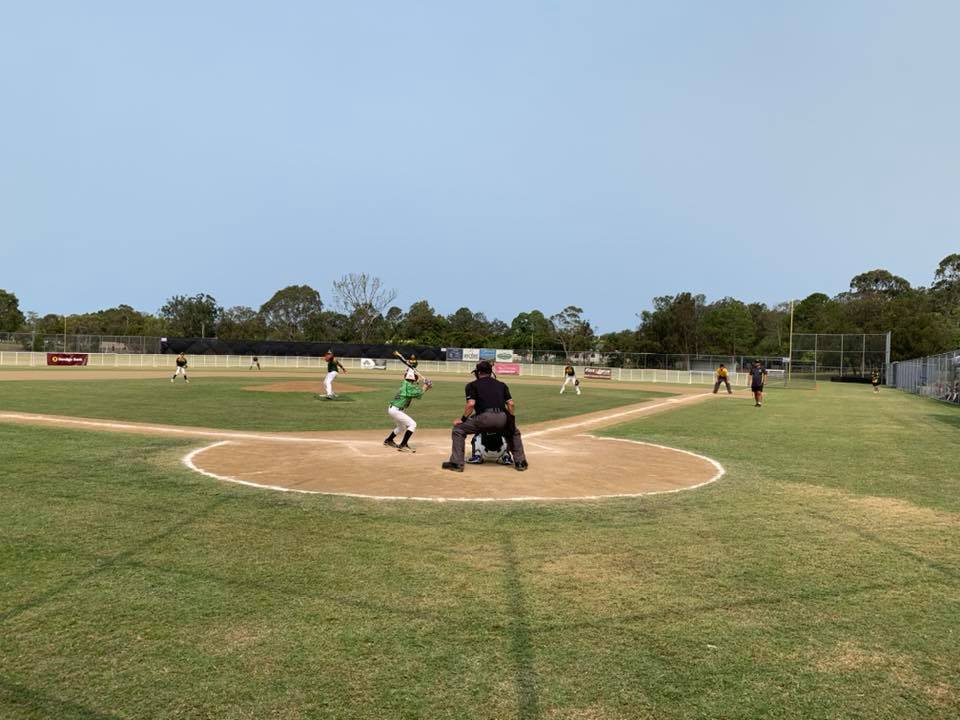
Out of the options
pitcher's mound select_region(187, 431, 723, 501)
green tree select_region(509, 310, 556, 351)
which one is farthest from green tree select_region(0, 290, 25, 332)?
pitcher's mound select_region(187, 431, 723, 501)

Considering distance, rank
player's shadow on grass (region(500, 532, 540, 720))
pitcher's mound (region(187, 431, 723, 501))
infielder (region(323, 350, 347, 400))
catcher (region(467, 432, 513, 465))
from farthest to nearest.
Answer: infielder (region(323, 350, 347, 400)) → catcher (region(467, 432, 513, 465)) → pitcher's mound (region(187, 431, 723, 501)) → player's shadow on grass (region(500, 532, 540, 720))

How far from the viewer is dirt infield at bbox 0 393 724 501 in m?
8.52

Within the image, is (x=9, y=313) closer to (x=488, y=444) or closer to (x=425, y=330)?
(x=425, y=330)

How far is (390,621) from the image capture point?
414 centimetres

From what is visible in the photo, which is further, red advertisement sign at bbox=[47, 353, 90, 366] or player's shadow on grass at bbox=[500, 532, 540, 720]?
red advertisement sign at bbox=[47, 353, 90, 366]

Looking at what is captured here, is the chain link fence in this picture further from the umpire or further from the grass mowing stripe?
the umpire

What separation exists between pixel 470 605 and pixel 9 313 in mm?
136855

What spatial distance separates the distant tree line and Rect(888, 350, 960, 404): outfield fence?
22481mm

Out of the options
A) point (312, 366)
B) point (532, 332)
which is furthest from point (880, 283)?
Result: point (312, 366)

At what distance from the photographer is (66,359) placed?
175ft

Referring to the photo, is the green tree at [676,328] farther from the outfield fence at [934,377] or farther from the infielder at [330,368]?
the infielder at [330,368]

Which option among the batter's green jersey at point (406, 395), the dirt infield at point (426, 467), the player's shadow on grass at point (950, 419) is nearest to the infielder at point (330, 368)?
the dirt infield at point (426, 467)

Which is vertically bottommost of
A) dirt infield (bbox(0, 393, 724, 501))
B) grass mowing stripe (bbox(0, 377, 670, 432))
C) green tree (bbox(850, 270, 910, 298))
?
grass mowing stripe (bbox(0, 377, 670, 432))

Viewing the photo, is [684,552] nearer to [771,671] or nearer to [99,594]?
[771,671]
